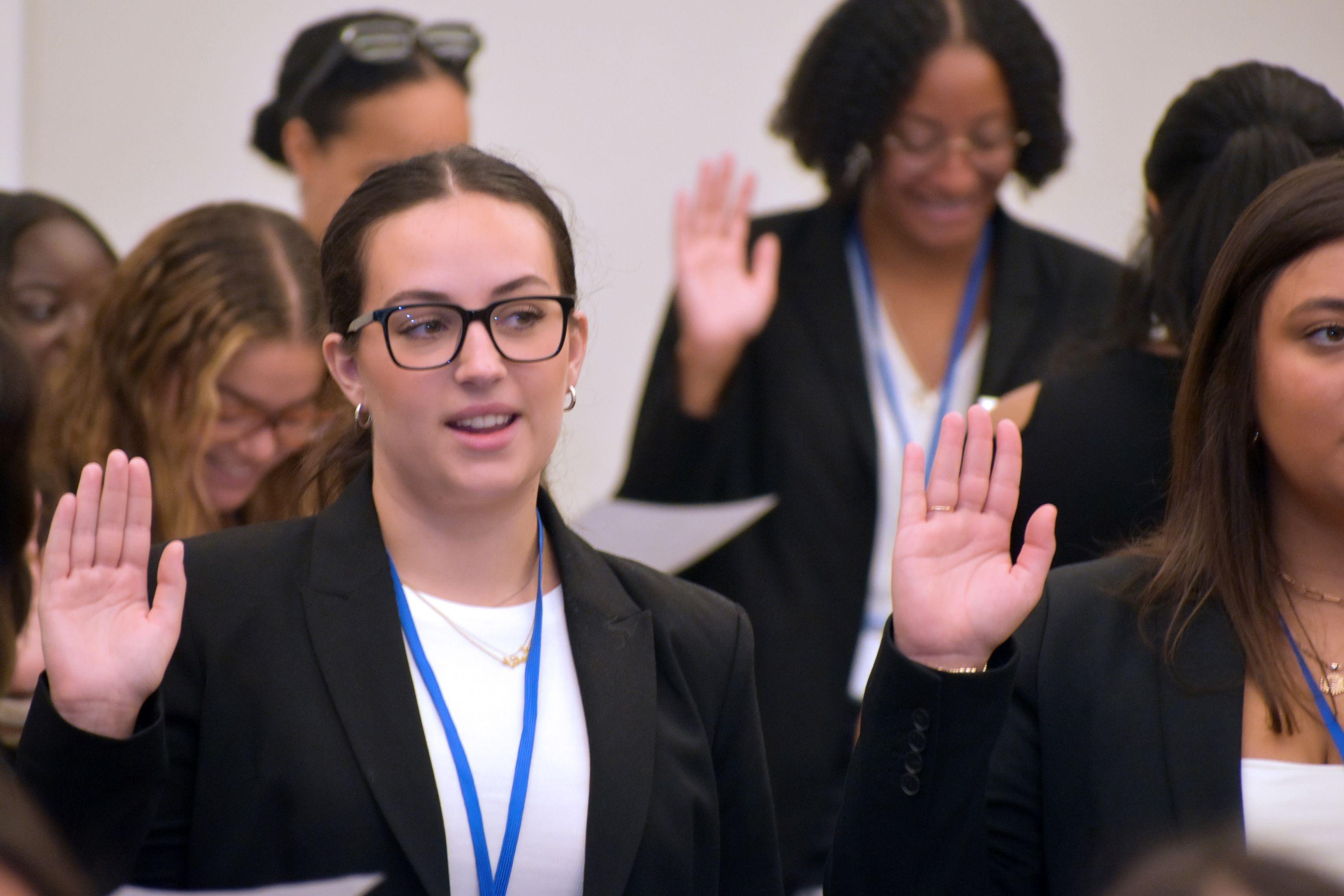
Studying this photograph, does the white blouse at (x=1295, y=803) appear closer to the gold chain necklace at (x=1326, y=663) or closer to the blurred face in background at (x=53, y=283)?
the gold chain necklace at (x=1326, y=663)

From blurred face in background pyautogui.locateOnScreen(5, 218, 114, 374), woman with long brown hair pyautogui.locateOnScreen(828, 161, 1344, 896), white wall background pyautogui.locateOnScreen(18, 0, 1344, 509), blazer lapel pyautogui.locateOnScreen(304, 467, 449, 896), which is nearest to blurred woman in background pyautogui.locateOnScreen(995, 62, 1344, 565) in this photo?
woman with long brown hair pyautogui.locateOnScreen(828, 161, 1344, 896)

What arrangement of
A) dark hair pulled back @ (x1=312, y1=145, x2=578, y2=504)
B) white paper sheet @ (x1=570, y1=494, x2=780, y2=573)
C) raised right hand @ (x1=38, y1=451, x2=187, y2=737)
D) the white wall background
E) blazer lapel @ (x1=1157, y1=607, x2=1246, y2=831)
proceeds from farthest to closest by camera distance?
1. the white wall background
2. white paper sheet @ (x1=570, y1=494, x2=780, y2=573)
3. dark hair pulled back @ (x1=312, y1=145, x2=578, y2=504)
4. blazer lapel @ (x1=1157, y1=607, x2=1246, y2=831)
5. raised right hand @ (x1=38, y1=451, x2=187, y2=737)

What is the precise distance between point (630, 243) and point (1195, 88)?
8.87 ft

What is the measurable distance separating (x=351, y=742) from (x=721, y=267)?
1.79 metres

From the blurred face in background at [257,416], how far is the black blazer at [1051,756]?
4.56ft

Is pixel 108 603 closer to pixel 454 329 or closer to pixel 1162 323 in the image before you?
pixel 454 329

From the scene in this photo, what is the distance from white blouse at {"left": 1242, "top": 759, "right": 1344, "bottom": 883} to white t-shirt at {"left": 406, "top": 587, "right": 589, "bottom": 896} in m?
0.79

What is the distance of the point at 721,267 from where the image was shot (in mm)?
3432

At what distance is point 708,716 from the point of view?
6.88 feet

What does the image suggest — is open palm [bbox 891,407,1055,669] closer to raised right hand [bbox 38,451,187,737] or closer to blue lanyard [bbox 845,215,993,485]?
raised right hand [bbox 38,451,187,737]

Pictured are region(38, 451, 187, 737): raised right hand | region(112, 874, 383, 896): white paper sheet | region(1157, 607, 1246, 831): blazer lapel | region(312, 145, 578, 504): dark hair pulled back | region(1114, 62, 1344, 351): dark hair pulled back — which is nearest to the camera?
region(112, 874, 383, 896): white paper sheet

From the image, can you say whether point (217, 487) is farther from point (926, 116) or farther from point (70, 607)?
point (926, 116)

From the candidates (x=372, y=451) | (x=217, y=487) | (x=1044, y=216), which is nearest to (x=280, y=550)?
(x=372, y=451)

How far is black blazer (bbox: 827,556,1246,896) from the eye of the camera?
187cm
